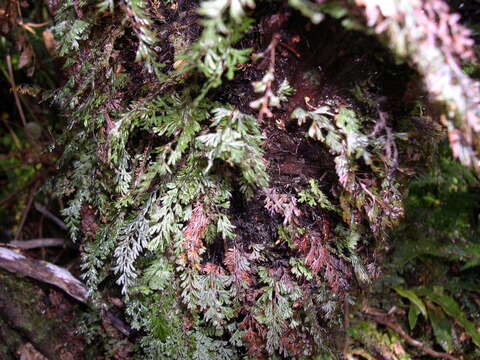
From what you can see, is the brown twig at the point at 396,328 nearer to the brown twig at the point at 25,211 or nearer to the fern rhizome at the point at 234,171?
the fern rhizome at the point at 234,171

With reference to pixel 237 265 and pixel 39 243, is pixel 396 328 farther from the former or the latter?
pixel 39 243

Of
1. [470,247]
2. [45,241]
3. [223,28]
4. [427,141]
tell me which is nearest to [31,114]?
[45,241]

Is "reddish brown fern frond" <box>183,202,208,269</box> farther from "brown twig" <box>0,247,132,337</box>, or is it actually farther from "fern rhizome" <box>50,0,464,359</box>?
"brown twig" <box>0,247,132,337</box>

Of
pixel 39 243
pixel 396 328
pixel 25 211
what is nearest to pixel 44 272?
pixel 39 243

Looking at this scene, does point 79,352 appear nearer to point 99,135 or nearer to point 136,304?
point 136,304

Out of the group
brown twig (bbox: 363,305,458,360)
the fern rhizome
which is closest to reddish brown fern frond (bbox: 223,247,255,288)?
the fern rhizome

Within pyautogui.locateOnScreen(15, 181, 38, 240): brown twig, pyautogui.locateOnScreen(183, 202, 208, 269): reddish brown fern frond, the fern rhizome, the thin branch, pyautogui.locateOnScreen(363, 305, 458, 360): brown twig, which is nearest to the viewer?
the fern rhizome
